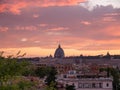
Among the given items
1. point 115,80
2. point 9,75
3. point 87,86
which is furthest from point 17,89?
point 115,80

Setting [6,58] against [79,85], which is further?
[79,85]

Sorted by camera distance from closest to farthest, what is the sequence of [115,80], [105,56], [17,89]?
[17,89] → [115,80] → [105,56]

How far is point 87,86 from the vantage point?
49438 millimetres

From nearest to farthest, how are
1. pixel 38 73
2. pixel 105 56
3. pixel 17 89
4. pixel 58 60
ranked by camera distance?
pixel 17 89
pixel 38 73
pixel 58 60
pixel 105 56

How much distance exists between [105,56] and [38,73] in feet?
399

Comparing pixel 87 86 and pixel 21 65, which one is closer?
pixel 21 65

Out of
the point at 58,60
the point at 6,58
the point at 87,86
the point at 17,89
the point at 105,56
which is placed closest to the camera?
the point at 17,89

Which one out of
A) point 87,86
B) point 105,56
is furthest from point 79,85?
point 105,56

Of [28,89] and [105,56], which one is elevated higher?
[105,56]

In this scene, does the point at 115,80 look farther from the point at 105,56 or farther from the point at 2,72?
the point at 105,56

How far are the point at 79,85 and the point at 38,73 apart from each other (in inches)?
730

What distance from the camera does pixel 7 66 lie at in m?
12.9

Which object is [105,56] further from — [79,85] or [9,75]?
[9,75]

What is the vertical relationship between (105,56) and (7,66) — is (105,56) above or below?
above
